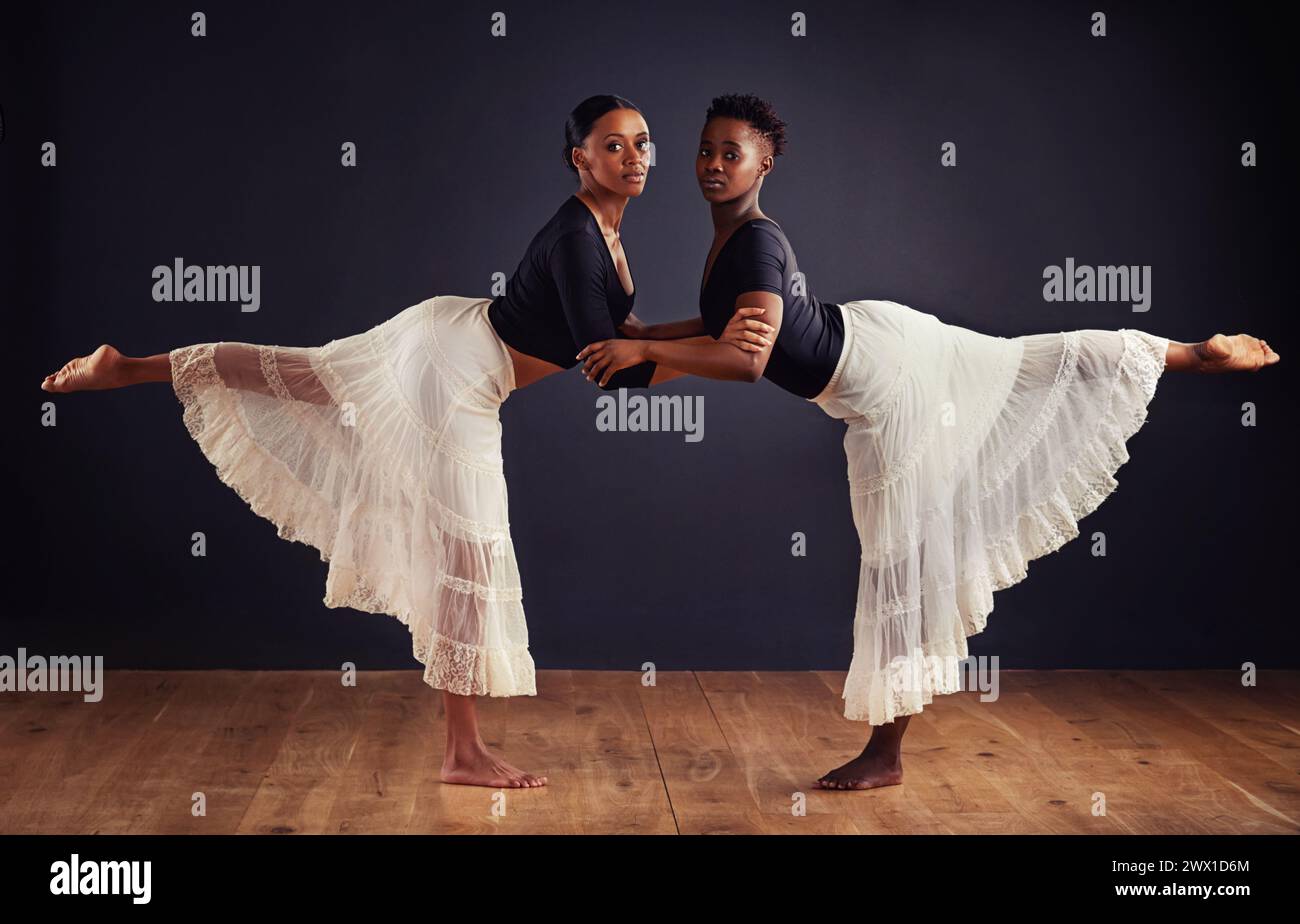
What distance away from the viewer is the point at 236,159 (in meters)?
4.74

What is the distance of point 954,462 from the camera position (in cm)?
350

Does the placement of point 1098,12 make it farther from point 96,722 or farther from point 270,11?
point 96,722

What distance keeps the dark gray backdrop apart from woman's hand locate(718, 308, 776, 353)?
168 centimetres

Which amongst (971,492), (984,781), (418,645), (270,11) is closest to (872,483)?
(971,492)

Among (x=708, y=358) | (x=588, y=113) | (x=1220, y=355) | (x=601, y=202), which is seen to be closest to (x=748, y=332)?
(x=708, y=358)

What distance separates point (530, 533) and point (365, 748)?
115 centimetres

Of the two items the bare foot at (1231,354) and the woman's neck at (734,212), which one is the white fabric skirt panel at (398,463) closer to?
the woman's neck at (734,212)

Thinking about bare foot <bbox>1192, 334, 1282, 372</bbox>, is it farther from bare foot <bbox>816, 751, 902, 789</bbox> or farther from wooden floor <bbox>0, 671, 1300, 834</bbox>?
bare foot <bbox>816, 751, 902, 789</bbox>

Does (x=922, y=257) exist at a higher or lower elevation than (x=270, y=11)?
lower

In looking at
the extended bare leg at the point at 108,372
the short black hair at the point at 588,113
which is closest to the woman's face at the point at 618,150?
the short black hair at the point at 588,113

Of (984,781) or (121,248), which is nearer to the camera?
(984,781)

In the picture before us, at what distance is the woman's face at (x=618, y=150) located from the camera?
3326 mm

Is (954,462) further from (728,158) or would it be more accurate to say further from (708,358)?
(728,158)

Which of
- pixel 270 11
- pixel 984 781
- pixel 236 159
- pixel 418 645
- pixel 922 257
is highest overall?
pixel 270 11
